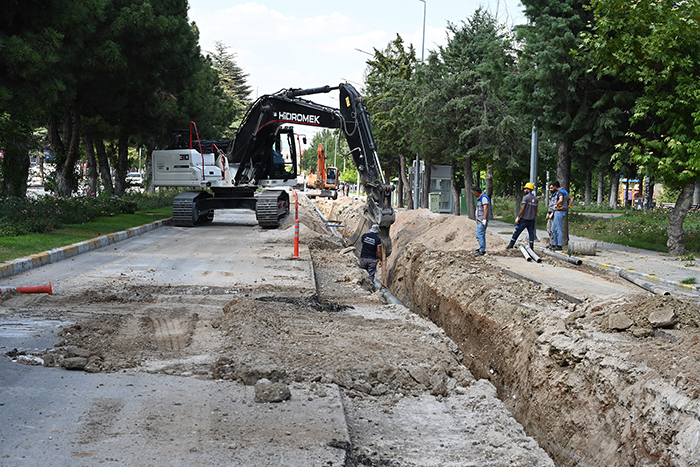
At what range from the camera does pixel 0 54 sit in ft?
50.1

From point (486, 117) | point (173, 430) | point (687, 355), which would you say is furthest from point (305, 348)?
point (486, 117)

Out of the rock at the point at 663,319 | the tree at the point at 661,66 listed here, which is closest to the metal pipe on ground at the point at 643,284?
the tree at the point at 661,66

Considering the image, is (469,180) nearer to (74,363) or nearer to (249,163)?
(249,163)

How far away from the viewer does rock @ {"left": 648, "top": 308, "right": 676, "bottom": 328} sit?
6.97 meters

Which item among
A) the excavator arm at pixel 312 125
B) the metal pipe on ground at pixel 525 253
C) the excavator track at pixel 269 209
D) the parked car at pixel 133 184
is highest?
the excavator arm at pixel 312 125

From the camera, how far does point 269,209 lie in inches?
A: 878

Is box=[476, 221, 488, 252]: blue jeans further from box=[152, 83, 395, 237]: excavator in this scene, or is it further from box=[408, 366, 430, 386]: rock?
box=[408, 366, 430, 386]: rock

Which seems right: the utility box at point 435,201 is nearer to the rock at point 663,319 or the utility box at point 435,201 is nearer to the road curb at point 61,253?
the road curb at point 61,253

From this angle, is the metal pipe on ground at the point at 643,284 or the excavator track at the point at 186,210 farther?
the excavator track at the point at 186,210

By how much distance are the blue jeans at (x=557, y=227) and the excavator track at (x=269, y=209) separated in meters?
8.91

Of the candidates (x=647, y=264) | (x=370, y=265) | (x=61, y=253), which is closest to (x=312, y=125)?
(x=370, y=265)

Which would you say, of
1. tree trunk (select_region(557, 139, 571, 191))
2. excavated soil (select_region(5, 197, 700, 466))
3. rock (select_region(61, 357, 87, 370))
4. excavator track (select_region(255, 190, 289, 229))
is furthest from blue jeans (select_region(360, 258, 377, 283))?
rock (select_region(61, 357, 87, 370))

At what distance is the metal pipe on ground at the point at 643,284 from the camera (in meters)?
12.1

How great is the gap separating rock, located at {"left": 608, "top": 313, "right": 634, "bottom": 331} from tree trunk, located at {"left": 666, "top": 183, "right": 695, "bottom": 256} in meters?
11.4
